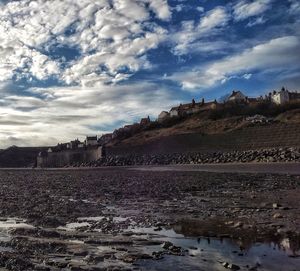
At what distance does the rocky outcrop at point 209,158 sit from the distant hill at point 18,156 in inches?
2599

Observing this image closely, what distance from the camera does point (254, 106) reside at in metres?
110

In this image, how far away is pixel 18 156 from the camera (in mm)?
164875

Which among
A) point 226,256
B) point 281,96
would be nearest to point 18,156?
point 281,96

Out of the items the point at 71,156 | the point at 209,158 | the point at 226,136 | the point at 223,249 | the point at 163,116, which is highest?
the point at 163,116

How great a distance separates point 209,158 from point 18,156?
11298 cm

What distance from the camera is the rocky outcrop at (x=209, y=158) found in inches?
2049

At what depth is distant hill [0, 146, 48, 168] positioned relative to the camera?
154 meters

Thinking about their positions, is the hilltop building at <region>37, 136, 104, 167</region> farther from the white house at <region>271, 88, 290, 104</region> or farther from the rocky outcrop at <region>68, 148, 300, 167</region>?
the white house at <region>271, 88, 290, 104</region>

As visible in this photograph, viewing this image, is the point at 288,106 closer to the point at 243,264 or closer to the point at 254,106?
the point at 254,106

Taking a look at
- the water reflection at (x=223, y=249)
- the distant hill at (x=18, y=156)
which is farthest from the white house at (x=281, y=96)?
the water reflection at (x=223, y=249)

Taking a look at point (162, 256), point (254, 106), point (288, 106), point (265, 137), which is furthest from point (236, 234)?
point (254, 106)

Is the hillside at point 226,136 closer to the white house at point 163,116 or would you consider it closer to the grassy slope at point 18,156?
the white house at point 163,116

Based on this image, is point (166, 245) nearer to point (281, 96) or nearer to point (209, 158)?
point (209, 158)

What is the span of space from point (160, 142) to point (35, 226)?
264ft
